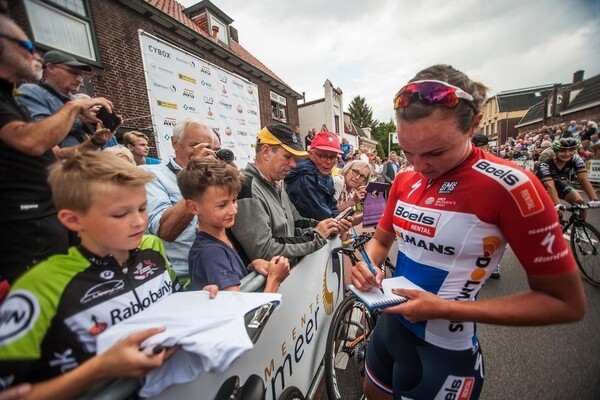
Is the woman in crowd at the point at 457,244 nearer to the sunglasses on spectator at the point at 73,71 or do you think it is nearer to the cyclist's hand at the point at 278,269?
the cyclist's hand at the point at 278,269

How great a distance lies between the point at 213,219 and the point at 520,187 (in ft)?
4.85

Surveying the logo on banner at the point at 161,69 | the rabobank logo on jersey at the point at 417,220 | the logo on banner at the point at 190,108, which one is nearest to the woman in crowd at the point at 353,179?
the rabobank logo on jersey at the point at 417,220

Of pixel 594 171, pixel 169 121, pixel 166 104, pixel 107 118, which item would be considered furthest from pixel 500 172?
pixel 594 171

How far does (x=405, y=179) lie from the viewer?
1577 mm

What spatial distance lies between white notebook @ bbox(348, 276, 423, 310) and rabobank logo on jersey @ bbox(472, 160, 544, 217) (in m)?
0.58

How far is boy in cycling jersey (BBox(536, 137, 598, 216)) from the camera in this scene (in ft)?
14.0

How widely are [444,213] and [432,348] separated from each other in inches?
26.9

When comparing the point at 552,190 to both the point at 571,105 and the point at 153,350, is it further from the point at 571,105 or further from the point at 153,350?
the point at 571,105

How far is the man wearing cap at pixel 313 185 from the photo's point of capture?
2.79 metres

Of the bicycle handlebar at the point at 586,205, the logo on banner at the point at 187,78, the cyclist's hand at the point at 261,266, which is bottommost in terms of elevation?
the bicycle handlebar at the point at 586,205

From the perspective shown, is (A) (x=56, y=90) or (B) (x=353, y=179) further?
(B) (x=353, y=179)

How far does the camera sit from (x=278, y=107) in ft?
50.9

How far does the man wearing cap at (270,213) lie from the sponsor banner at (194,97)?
15.7 ft

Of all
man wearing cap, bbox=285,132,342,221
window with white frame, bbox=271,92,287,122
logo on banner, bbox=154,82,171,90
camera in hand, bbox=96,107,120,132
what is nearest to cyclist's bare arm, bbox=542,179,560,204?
man wearing cap, bbox=285,132,342,221
